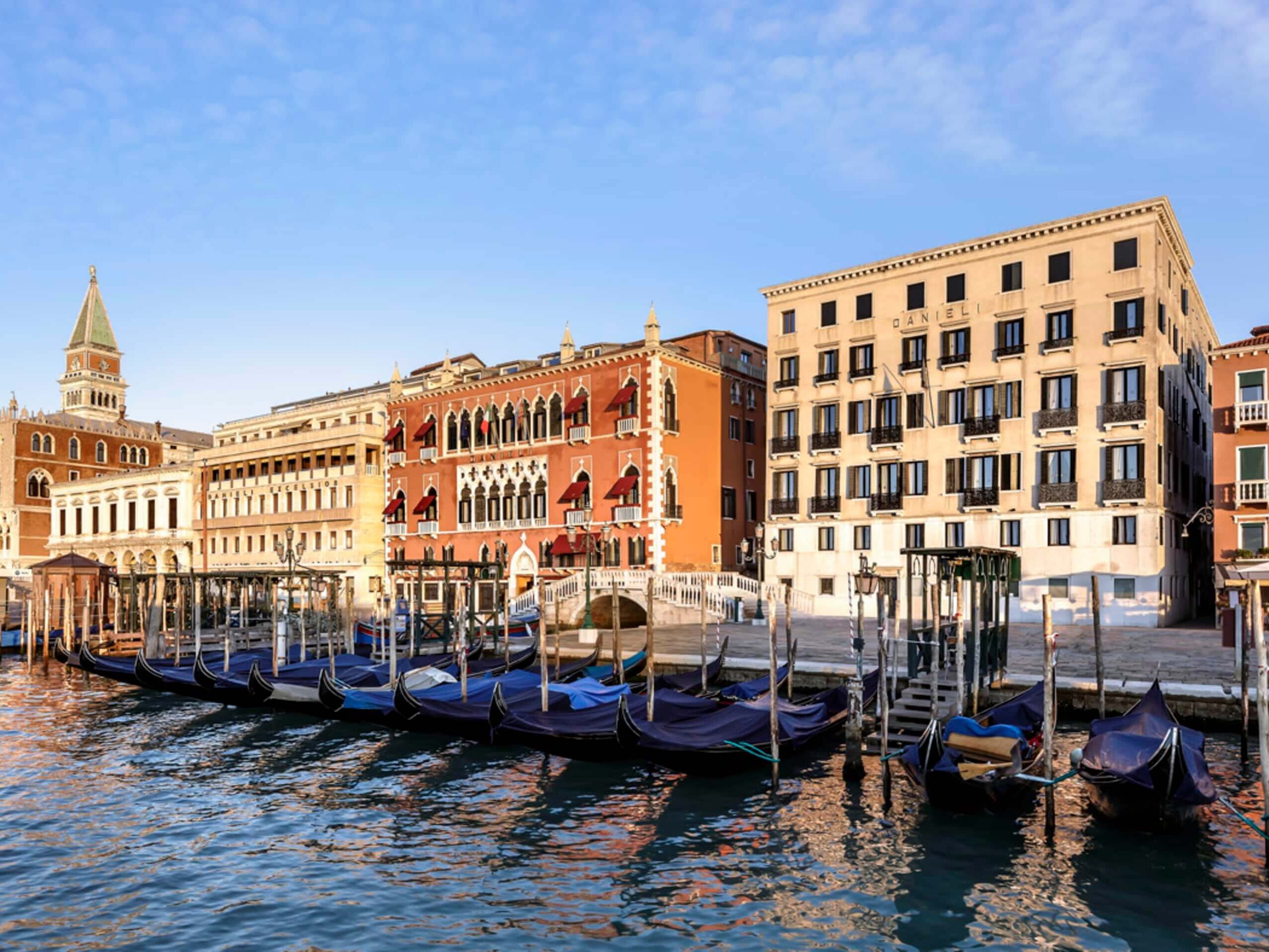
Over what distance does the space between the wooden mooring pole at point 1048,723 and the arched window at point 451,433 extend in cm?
3557

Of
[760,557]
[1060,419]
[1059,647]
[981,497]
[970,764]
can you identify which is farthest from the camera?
[760,557]

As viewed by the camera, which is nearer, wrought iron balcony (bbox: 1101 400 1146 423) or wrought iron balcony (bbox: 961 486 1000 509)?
wrought iron balcony (bbox: 1101 400 1146 423)

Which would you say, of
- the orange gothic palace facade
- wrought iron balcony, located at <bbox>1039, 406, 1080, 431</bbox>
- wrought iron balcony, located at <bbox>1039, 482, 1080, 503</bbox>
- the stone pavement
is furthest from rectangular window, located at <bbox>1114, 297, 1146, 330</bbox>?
the orange gothic palace facade

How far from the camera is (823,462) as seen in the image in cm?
3659

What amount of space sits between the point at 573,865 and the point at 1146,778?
6.87 metres

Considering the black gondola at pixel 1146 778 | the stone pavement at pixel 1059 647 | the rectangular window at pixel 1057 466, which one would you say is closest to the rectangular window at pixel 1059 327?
the rectangular window at pixel 1057 466

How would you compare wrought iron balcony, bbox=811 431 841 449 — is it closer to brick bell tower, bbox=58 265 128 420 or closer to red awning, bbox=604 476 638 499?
red awning, bbox=604 476 638 499

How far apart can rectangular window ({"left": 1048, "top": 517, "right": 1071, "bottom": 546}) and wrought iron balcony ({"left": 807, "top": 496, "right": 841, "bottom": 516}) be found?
7.38 m

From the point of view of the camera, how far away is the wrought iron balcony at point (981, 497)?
32438 millimetres

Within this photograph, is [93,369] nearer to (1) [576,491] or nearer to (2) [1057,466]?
(1) [576,491]

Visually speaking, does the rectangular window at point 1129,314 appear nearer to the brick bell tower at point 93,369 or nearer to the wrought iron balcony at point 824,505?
the wrought iron balcony at point 824,505

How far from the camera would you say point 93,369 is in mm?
95250

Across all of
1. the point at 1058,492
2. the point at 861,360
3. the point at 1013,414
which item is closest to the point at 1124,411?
the point at 1058,492

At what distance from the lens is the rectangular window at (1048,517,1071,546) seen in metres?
31.0
